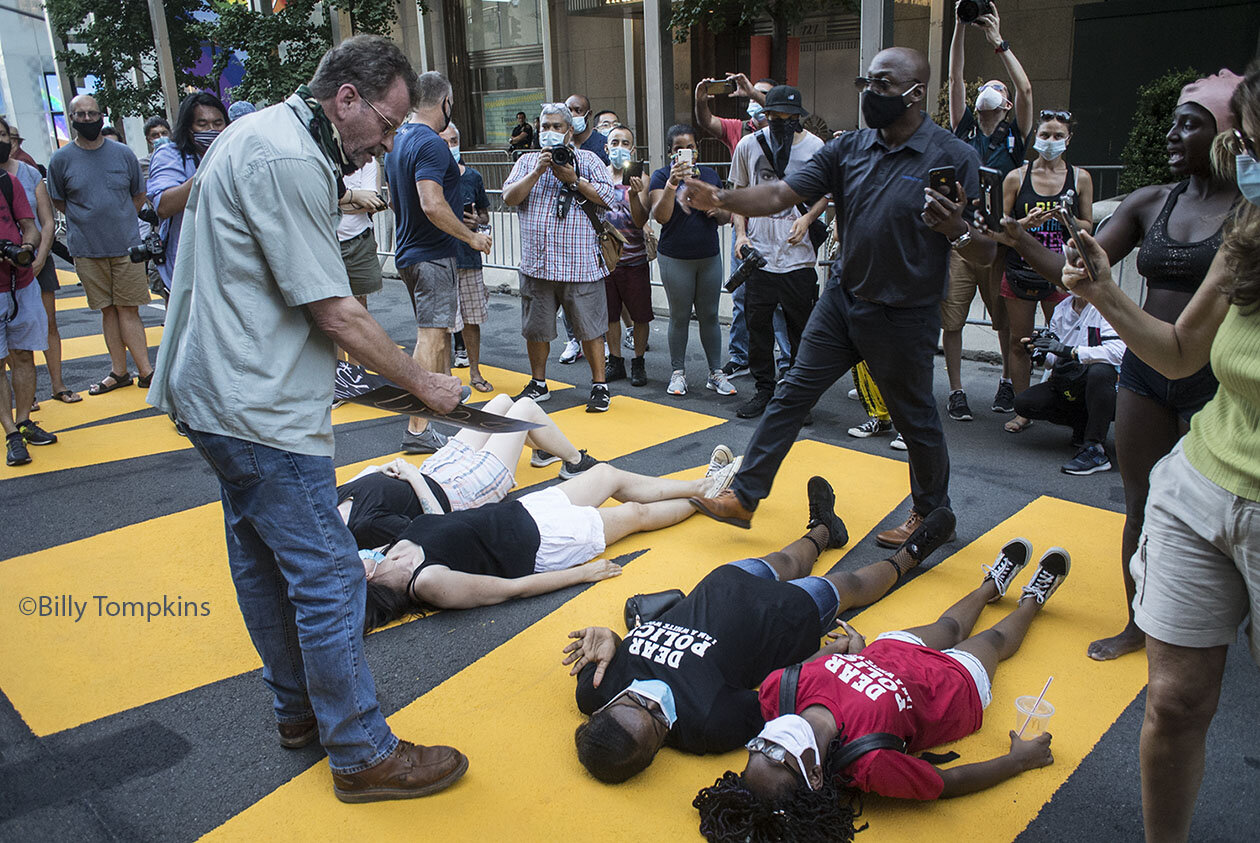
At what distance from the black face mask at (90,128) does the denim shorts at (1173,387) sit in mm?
7463

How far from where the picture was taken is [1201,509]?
2084mm

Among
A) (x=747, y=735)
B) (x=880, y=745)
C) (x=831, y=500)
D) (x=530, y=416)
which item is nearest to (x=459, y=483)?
(x=530, y=416)

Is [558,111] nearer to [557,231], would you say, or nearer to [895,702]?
[557,231]

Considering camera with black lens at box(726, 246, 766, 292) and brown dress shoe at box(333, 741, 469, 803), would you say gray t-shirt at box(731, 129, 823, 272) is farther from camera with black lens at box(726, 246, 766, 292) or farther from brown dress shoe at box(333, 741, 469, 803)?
brown dress shoe at box(333, 741, 469, 803)

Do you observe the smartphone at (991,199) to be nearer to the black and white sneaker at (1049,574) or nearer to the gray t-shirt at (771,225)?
the black and white sneaker at (1049,574)

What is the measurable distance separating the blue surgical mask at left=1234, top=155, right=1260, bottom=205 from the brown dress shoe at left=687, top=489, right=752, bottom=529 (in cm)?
292

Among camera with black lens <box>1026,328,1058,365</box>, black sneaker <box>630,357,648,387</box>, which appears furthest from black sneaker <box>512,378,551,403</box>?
camera with black lens <box>1026,328,1058,365</box>

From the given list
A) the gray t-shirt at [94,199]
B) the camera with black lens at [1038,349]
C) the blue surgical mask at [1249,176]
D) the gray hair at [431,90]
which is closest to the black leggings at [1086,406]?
the camera with black lens at [1038,349]

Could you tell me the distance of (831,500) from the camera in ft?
15.3

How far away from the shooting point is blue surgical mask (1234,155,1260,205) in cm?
193

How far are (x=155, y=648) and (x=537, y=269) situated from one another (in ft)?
13.2

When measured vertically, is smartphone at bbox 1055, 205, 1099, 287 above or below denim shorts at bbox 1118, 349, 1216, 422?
above

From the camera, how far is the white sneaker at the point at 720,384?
7.59 meters

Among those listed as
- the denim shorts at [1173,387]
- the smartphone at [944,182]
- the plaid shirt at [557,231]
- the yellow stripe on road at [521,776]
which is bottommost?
the yellow stripe on road at [521,776]
